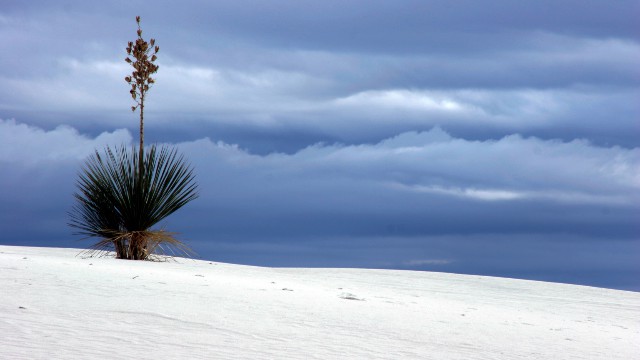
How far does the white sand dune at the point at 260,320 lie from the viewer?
6.52m

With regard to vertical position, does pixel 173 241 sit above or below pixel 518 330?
above

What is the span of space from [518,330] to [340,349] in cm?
340

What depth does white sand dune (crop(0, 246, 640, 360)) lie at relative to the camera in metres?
6.52

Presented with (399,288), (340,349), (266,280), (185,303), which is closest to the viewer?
(340,349)

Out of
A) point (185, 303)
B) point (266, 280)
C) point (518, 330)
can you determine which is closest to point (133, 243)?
point (266, 280)

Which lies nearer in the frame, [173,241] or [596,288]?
[173,241]

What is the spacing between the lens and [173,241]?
1395 centimetres

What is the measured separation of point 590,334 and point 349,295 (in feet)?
10.3

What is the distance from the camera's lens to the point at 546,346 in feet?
28.4

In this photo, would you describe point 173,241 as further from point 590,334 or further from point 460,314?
point 590,334

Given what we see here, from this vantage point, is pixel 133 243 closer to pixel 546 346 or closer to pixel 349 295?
pixel 349 295

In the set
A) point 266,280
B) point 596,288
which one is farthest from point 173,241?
point 596,288

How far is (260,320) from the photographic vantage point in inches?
315

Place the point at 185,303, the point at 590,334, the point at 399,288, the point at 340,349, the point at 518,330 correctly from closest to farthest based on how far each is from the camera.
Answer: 1. the point at 340,349
2. the point at 185,303
3. the point at 518,330
4. the point at 590,334
5. the point at 399,288
